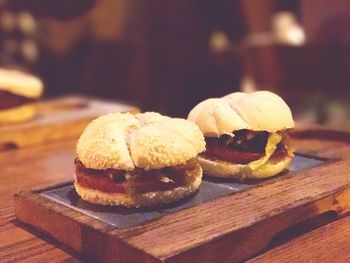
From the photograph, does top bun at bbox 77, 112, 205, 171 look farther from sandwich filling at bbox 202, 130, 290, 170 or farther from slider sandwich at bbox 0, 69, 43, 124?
slider sandwich at bbox 0, 69, 43, 124

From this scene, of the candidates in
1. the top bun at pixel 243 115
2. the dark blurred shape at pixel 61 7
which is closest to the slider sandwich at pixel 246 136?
the top bun at pixel 243 115

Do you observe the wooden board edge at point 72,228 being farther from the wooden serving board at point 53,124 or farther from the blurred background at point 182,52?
the blurred background at point 182,52

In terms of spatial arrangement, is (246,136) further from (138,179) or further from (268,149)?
(138,179)

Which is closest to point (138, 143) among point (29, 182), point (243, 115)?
point (243, 115)

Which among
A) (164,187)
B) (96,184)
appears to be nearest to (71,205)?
(96,184)

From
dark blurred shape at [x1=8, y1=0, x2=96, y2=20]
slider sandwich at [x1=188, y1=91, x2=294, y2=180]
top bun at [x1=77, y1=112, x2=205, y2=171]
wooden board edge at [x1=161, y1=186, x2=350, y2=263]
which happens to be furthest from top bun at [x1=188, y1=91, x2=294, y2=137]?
dark blurred shape at [x1=8, y1=0, x2=96, y2=20]

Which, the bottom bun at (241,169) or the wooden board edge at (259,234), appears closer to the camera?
the wooden board edge at (259,234)

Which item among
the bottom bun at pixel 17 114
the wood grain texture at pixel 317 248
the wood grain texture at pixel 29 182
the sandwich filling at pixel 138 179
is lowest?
the wood grain texture at pixel 29 182
